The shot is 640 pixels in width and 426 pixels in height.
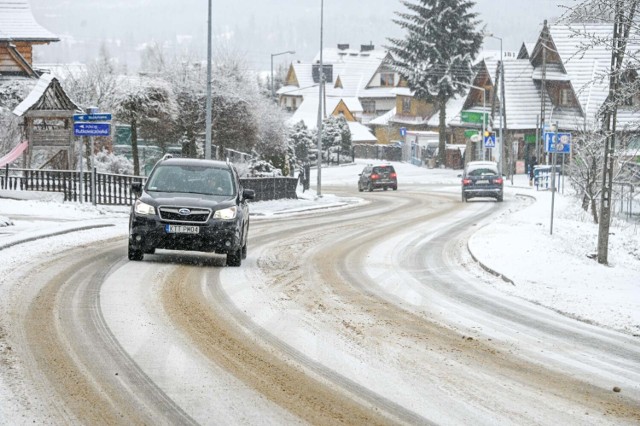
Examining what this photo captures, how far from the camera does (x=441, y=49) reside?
84.0 metres

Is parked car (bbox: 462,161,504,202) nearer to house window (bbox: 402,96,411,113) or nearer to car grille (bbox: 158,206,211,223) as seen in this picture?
car grille (bbox: 158,206,211,223)

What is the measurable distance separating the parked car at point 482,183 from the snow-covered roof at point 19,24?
20.7 metres

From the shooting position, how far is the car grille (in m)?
16.5

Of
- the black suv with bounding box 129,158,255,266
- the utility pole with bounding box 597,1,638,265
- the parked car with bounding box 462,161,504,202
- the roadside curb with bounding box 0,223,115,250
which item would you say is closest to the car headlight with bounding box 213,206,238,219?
the black suv with bounding box 129,158,255,266

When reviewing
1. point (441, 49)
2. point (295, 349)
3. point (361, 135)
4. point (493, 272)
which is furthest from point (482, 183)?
point (361, 135)

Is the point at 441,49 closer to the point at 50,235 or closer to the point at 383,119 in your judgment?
the point at 383,119

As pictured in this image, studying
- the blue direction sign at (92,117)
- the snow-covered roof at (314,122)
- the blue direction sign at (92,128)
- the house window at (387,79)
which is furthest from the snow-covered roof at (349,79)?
the blue direction sign at (92,128)

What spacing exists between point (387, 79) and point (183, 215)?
113764mm

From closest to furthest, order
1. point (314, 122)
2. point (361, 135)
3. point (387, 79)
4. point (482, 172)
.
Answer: point (482, 172) < point (361, 135) < point (314, 122) < point (387, 79)

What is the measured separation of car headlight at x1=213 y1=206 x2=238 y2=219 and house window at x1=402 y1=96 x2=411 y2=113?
93053 millimetres

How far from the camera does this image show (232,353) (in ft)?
31.4

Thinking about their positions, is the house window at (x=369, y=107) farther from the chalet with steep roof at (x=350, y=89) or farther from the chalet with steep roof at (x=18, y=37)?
the chalet with steep roof at (x=18, y=37)

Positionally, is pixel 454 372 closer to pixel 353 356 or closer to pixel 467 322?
pixel 353 356

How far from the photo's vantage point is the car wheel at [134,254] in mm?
16703
